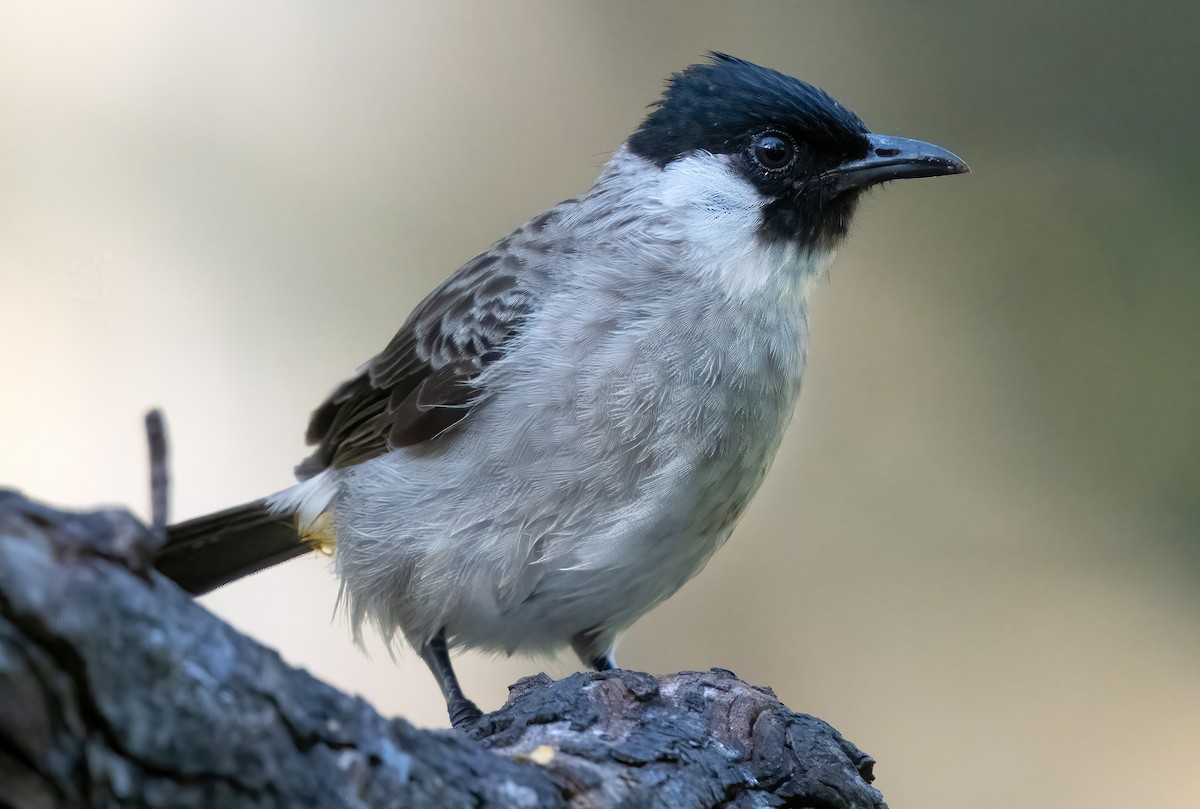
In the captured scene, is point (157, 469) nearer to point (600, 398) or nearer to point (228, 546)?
point (600, 398)

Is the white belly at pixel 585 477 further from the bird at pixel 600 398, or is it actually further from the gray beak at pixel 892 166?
the gray beak at pixel 892 166

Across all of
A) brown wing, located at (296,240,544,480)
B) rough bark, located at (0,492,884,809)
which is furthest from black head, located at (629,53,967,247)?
rough bark, located at (0,492,884,809)

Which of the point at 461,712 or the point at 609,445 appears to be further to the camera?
the point at 461,712

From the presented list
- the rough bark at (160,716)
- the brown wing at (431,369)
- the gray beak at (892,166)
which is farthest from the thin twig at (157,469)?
the gray beak at (892,166)

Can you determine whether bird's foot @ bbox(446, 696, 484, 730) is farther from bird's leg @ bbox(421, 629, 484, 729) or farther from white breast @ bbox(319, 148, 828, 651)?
white breast @ bbox(319, 148, 828, 651)

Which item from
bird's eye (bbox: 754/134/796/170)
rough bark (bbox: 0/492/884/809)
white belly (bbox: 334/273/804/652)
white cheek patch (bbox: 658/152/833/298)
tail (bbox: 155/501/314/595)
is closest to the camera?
rough bark (bbox: 0/492/884/809)

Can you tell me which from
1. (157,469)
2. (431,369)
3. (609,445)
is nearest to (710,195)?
(609,445)

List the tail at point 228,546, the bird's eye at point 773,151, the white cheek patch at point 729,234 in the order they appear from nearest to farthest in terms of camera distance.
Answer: the white cheek patch at point 729,234, the bird's eye at point 773,151, the tail at point 228,546
